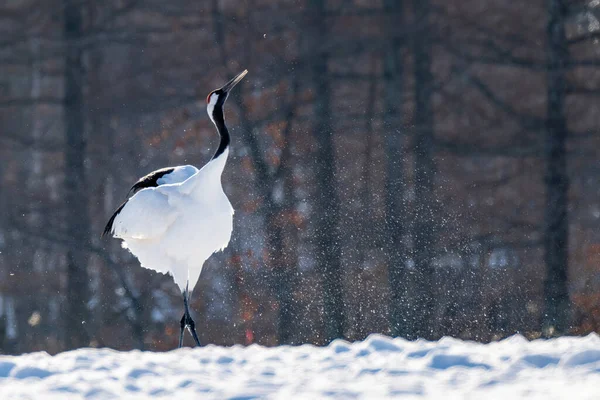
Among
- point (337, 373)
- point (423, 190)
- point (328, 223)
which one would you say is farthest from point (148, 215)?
point (423, 190)

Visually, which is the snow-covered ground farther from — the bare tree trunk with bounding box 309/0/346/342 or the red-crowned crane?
the bare tree trunk with bounding box 309/0/346/342

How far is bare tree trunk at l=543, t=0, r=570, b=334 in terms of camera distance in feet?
46.3

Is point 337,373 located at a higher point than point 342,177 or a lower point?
lower

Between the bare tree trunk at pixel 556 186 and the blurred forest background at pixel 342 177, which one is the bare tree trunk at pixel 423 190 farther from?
the bare tree trunk at pixel 556 186

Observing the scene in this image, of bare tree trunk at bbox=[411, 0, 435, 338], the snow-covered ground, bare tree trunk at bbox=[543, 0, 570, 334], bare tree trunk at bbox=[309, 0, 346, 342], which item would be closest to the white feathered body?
the snow-covered ground

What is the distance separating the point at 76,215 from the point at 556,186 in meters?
6.42

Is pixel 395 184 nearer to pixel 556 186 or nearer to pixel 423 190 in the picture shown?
pixel 423 190

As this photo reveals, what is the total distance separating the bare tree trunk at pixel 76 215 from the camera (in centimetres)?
1520

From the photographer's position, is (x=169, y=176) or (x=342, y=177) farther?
(x=342, y=177)

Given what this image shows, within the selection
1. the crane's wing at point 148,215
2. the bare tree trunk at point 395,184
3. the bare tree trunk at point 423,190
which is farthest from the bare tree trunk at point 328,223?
the crane's wing at point 148,215

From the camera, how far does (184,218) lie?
7426 mm

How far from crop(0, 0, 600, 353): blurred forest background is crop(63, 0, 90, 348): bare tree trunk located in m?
0.03

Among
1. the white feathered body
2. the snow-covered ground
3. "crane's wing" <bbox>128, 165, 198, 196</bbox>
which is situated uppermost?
"crane's wing" <bbox>128, 165, 198, 196</bbox>

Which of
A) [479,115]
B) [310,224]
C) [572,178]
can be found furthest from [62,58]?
[572,178]
